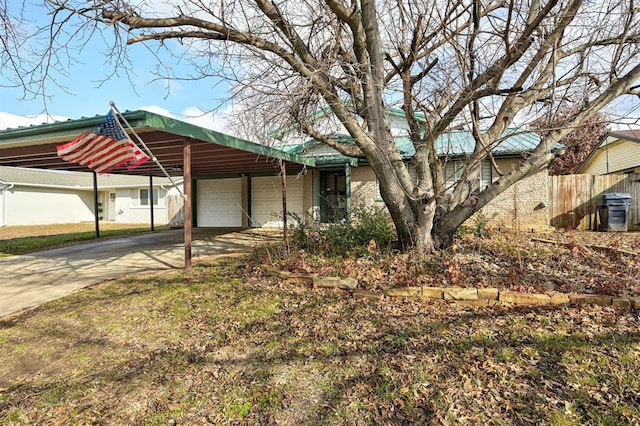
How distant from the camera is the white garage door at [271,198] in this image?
13.7 meters

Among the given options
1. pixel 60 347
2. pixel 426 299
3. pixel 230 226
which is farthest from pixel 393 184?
pixel 230 226

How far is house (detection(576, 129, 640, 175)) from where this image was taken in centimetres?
1430

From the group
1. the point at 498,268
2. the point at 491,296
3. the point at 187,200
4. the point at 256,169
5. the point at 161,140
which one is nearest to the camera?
the point at 491,296

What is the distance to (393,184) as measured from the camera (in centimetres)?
542

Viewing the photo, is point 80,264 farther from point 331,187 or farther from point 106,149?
point 331,187

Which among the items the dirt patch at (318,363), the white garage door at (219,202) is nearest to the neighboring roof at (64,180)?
the white garage door at (219,202)

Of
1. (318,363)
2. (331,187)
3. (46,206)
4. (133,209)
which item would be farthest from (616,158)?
(46,206)

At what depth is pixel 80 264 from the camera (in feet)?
24.2

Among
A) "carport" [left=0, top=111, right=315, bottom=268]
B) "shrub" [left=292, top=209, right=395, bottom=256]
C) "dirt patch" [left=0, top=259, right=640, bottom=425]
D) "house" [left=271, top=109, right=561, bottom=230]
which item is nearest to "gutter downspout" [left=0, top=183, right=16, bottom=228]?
"carport" [left=0, top=111, right=315, bottom=268]

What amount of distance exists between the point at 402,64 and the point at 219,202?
461 inches

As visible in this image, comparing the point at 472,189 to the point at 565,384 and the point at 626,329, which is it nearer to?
the point at 626,329

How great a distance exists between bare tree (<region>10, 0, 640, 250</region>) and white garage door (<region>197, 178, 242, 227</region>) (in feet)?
31.3

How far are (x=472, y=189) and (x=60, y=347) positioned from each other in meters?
6.19

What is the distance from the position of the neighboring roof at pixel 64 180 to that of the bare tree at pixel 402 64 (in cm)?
1506
